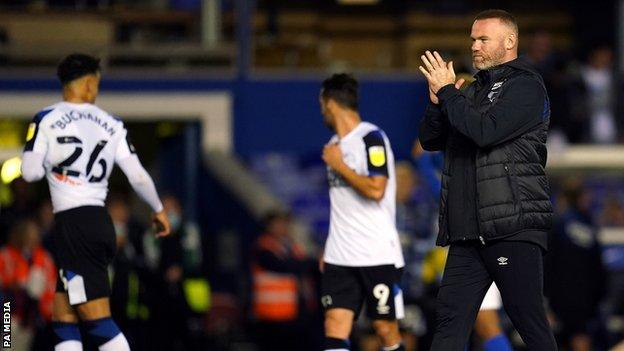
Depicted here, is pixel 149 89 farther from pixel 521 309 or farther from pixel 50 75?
pixel 521 309

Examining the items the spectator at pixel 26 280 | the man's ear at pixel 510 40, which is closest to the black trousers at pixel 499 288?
the man's ear at pixel 510 40

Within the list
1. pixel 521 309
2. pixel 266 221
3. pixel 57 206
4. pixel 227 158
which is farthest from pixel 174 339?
pixel 521 309

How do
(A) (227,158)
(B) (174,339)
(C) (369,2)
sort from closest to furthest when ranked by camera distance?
1. (B) (174,339)
2. (A) (227,158)
3. (C) (369,2)

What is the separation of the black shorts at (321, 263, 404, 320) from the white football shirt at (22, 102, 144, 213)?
1.65m

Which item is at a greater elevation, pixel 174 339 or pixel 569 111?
pixel 569 111

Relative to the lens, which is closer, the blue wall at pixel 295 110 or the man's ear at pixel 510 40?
the man's ear at pixel 510 40

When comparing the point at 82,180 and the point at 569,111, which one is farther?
the point at 569,111

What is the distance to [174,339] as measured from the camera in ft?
52.1

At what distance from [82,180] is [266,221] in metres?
6.24

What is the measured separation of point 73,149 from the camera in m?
10.1

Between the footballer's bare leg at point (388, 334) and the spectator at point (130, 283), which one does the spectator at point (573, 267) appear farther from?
the footballer's bare leg at point (388, 334)

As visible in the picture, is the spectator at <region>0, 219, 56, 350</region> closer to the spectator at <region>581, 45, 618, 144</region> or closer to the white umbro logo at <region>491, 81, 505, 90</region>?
the white umbro logo at <region>491, 81, 505, 90</region>

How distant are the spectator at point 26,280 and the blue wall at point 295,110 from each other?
5.64 metres

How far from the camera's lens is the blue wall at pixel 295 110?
20.5m
